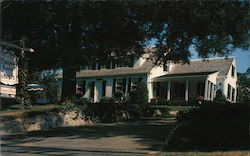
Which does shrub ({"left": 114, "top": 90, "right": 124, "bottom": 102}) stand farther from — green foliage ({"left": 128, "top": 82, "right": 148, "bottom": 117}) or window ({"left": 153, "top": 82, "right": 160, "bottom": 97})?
window ({"left": 153, "top": 82, "right": 160, "bottom": 97})

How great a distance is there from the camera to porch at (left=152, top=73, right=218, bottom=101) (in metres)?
41.9

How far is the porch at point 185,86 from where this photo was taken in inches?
1650

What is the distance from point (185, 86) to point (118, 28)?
77.4 feet

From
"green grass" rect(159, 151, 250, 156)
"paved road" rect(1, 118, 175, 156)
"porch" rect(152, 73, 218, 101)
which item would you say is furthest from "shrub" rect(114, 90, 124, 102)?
"green grass" rect(159, 151, 250, 156)

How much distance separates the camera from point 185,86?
44594 mm

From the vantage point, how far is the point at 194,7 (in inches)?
752

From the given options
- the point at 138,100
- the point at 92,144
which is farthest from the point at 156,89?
the point at 92,144

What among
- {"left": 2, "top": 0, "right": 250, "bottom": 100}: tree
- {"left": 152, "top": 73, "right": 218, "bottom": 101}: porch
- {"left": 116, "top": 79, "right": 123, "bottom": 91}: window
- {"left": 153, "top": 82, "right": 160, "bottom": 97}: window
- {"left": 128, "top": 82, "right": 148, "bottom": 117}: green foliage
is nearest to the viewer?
{"left": 2, "top": 0, "right": 250, "bottom": 100}: tree

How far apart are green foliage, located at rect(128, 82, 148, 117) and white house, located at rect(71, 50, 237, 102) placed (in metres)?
2.43

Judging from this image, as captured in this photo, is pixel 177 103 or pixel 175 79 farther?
pixel 175 79

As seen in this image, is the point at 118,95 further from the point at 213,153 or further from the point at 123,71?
the point at 213,153

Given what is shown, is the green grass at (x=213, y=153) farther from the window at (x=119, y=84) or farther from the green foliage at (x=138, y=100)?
the window at (x=119, y=84)

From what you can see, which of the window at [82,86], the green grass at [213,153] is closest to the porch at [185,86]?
the window at [82,86]

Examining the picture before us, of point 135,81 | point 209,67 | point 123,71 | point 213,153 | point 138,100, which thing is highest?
point 209,67
